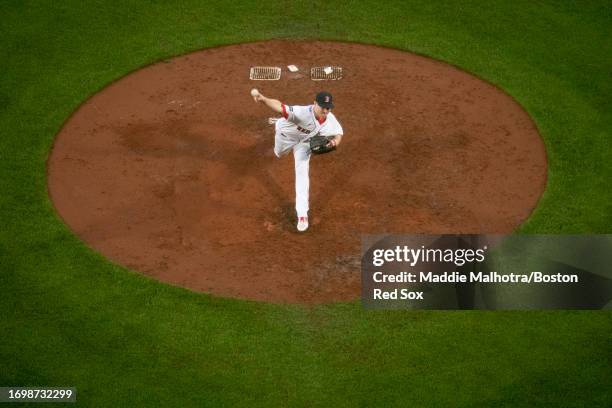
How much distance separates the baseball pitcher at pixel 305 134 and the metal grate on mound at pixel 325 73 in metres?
3.14

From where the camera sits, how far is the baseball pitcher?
498 inches

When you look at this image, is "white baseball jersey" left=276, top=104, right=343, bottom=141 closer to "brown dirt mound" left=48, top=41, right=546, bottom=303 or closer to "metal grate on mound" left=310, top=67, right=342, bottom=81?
"brown dirt mound" left=48, top=41, right=546, bottom=303

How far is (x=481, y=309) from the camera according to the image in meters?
11.9

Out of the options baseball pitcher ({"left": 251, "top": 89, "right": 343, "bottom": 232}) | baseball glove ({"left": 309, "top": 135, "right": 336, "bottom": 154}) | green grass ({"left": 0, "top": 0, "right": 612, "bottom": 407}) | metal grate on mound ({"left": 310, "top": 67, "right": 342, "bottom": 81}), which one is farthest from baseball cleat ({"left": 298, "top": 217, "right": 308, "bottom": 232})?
metal grate on mound ({"left": 310, "top": 67, "right": 342, "bottom": 81})

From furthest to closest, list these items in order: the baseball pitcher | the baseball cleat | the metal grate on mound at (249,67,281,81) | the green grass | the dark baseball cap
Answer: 1. the metal grate on mound at (249,67,281,81)
2. the baseball cleat
3. the baseball pitcher
4. the dark baseball cap
5. the green grass

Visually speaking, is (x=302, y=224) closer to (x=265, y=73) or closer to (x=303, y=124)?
(x=303, y=124)

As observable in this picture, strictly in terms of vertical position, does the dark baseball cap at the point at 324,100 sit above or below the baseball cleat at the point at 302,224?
above

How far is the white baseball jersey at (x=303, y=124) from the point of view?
12.8 metres

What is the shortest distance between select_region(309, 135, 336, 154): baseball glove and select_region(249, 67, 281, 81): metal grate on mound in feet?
12.0

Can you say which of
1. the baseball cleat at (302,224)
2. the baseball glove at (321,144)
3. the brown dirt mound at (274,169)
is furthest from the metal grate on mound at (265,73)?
the baseball cleat at (302,224)

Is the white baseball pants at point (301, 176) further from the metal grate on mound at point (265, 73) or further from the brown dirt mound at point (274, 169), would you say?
the metal grate on mound at point (265, 73)

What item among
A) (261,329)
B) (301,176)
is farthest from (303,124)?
(261,329)

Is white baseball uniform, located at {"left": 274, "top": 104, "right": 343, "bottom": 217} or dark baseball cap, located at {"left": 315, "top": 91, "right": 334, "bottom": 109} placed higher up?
dark baseball cap, located at {"left": 315, "top": 91, "right": 334, "bottom": 109}

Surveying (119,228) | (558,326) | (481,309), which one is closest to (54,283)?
(119,228)
